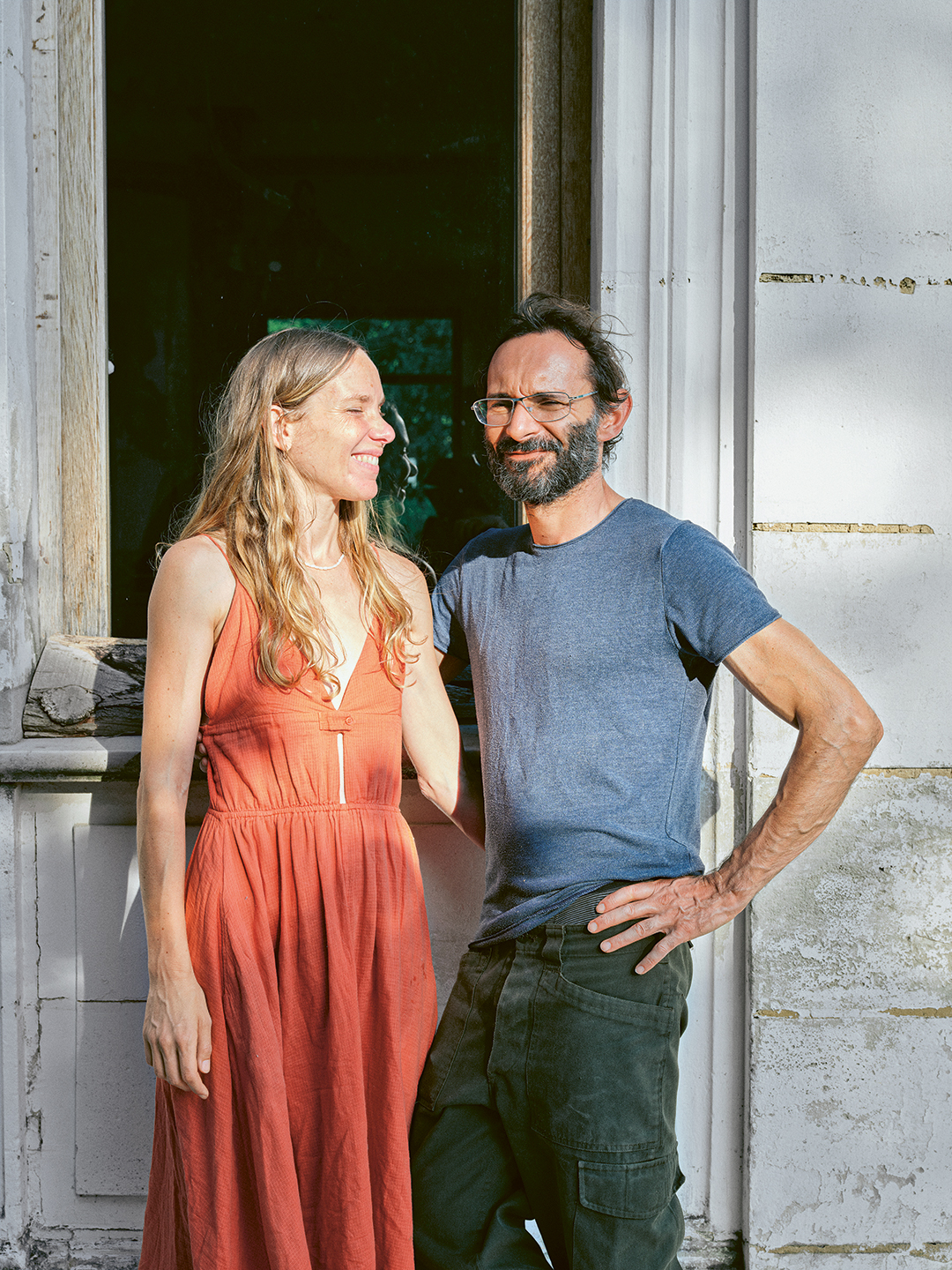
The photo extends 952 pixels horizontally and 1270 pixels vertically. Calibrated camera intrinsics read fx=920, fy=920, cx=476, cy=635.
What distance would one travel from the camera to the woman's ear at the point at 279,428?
1.79 m

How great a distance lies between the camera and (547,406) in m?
1.82

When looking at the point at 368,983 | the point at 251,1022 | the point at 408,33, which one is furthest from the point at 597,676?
the point at 408,33

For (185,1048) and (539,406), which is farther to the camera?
(539,406)

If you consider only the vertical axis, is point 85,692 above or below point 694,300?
below

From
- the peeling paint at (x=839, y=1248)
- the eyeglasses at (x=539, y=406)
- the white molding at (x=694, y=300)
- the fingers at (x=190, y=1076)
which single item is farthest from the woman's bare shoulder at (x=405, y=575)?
the peeling paint at (x=839, y=1248)

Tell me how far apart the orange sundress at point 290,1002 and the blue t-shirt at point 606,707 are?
26cm

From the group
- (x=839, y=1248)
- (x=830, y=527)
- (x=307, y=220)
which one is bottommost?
(x=839, y=1248)

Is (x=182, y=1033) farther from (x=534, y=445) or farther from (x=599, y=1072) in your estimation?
(x=534, y=445)

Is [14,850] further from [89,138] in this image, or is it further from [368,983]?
[89,138]

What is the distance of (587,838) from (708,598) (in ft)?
1.60

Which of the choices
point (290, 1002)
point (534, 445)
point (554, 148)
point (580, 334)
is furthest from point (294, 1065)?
point (554, 148)

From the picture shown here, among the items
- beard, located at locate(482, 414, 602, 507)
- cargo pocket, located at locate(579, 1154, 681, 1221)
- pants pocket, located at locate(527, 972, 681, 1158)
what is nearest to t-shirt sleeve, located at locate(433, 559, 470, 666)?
beard, located at locate(482, 414, 602, 507)

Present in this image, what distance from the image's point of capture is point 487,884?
184 centimetres

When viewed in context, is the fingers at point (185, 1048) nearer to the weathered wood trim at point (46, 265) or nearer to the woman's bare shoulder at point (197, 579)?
the woman's bare shoulder at point (197, 579)
